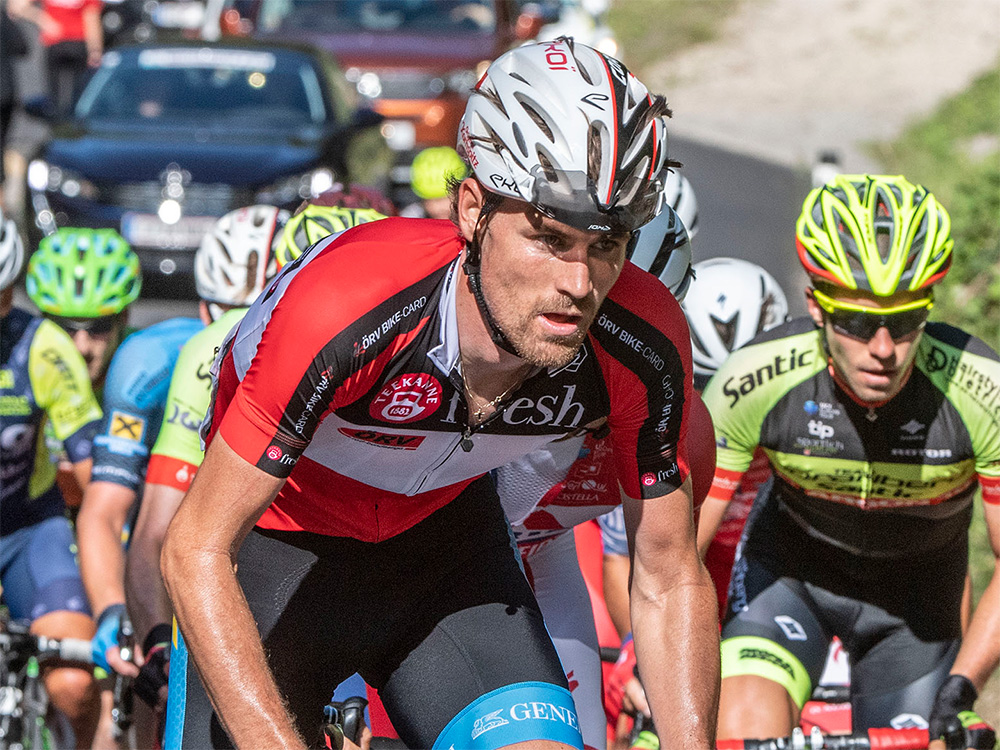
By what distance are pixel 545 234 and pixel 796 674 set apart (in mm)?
2526

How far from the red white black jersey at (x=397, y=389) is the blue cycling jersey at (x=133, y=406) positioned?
2.14 metres

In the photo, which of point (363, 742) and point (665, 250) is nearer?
point (363, 742)

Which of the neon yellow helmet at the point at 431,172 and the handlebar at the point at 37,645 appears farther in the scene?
the neon yellow helmet at the point at 431,172

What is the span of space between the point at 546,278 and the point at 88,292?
14.2 ft

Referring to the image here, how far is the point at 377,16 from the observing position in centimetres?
1695

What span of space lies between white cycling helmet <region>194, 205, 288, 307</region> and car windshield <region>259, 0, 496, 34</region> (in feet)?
33.7

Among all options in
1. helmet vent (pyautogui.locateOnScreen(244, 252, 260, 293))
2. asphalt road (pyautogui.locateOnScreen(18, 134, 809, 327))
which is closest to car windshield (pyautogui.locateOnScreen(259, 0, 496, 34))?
asphalt road (pyautogui.locateOnScreen(18, 134, 809, 327))

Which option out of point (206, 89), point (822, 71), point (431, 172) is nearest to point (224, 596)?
point (431, 172)

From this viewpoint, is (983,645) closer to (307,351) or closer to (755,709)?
(755,709)

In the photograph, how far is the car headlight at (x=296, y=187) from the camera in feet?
38.6

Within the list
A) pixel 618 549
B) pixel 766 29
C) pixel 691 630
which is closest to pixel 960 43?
pixel 766 29

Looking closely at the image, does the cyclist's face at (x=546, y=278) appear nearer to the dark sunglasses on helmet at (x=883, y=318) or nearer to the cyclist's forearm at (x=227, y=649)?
the cyclist's forearm at (x=227, y=649)

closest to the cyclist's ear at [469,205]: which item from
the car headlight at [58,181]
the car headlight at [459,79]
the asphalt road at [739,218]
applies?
the asphalt road at [739,218]

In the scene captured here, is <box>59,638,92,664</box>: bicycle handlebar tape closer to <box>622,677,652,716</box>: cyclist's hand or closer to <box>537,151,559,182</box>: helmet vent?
<box>622,677,652,716</box>: cyclist's hand
